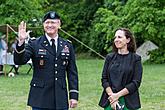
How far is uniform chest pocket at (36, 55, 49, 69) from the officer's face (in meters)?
0.26

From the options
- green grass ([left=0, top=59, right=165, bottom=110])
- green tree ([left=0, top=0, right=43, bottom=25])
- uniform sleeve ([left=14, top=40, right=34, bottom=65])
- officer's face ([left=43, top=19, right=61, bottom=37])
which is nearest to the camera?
uniform sleeve ([left=14, top=40, right=34, bottom=65])

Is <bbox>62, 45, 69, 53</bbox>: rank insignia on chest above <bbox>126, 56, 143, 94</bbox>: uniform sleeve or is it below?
above

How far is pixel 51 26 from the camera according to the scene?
5500 millimetres

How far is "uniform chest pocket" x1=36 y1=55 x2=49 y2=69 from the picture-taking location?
5.53 m

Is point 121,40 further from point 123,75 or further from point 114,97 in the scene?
point 114,97

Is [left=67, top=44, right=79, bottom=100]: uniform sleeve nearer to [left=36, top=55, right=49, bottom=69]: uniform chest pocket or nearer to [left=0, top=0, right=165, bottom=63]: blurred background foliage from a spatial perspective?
[left=36, top=55, right=49, bottom=69]: uniform chest pocket

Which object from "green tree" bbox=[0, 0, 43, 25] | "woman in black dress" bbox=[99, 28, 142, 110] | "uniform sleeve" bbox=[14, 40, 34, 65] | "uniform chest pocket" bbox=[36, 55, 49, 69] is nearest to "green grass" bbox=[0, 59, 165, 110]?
"woman in black dress" bbox=[99, 28, 142, 110]

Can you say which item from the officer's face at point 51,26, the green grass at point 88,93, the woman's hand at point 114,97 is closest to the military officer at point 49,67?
the officer's face at point 51,26

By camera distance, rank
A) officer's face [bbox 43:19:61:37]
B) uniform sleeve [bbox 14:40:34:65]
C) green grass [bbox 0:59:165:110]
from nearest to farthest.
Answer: uniform sleeve [bbox 14:40:34:65] → officer's face [bbox 43:19:61:37] → green grass [bbox 0:59:165:110]

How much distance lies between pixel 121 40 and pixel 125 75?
44 cm

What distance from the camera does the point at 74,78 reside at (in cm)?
577

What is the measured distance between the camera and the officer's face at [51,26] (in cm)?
550

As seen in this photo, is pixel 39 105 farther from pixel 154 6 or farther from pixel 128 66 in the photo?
pixel 154 6

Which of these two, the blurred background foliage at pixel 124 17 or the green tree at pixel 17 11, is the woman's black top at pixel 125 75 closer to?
the blurred background foliage at pixel 124 17
